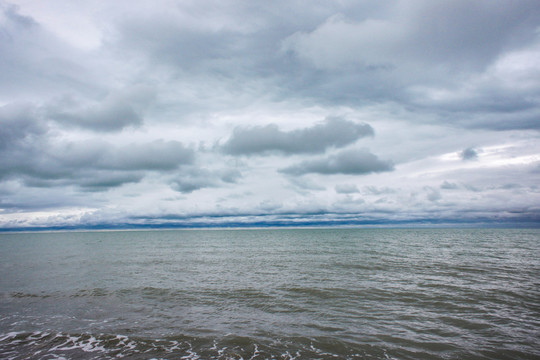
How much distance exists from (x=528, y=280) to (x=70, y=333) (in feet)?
125

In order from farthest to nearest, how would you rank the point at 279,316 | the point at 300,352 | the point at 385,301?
the point at 385,301, the point at 279,316, the point at 300,352

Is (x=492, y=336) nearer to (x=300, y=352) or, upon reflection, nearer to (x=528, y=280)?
(x=300, y=352)

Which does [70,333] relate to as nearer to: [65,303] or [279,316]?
[65,303]

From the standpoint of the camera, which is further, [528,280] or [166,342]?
[528,280]

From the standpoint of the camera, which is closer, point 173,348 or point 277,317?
point 173,348

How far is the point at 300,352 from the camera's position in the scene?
1268 centimetres

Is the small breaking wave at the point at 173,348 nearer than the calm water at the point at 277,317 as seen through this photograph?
Yes

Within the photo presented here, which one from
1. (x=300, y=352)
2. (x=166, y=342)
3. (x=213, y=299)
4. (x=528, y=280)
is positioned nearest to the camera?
(x=300, y=352)

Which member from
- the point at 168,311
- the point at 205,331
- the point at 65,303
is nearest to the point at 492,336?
the point at 205,331

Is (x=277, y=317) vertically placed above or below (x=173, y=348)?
below

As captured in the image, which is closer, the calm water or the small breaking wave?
the small breaking wave

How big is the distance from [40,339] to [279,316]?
12.9 m

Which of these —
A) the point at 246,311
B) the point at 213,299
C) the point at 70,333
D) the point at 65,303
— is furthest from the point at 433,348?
the point at 65,303

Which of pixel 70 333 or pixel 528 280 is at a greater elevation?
pixel 70 333
